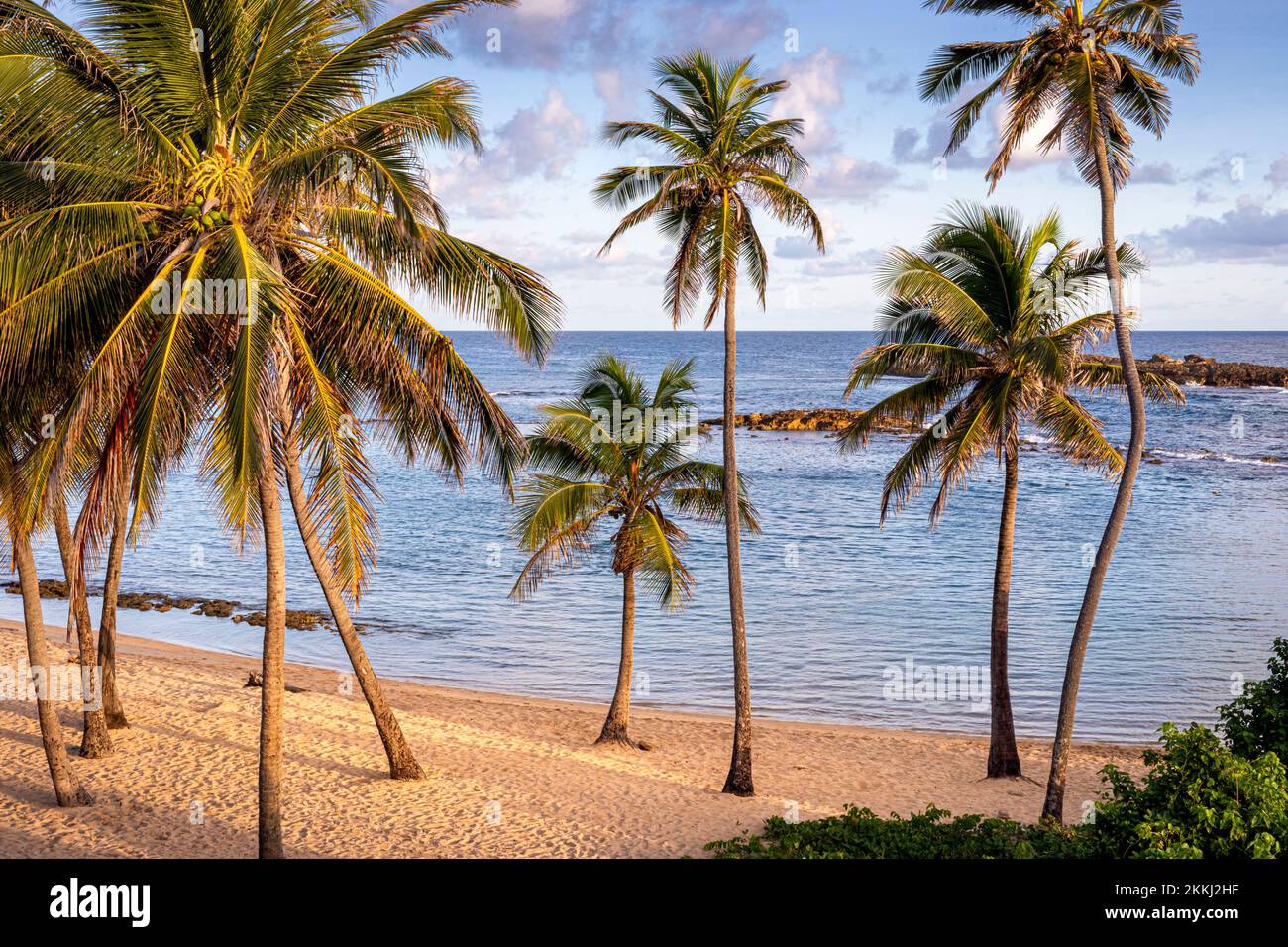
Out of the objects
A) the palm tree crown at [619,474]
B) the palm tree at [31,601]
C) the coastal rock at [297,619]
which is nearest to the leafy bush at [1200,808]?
the palm tree crown at [619,474]

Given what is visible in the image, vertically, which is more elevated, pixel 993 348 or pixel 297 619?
pixel 993 348

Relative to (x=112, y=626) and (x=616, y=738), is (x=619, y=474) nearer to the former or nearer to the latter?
(x=616, y=738)

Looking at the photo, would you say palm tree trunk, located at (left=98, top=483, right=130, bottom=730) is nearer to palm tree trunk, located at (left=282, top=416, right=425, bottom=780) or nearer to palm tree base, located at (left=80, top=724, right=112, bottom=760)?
palm tree base, located at (left=80, top=724, right=112, bottom=760)

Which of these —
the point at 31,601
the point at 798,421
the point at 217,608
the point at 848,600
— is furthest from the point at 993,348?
the point at 798,421

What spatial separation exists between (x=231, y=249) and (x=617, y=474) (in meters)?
10.4

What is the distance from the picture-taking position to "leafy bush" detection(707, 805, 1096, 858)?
1149cm

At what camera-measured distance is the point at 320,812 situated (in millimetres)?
14922

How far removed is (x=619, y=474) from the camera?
63.1ft

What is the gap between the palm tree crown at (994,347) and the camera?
16688 millimetres

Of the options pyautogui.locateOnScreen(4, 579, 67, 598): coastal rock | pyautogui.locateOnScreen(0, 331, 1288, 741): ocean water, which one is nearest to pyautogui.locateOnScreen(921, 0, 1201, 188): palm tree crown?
pyautogui.locateOnScreen(0, 331, 1288, 741): ocean water

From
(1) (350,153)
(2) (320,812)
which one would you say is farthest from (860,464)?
(1) (350,153)

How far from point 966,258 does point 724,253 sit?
4.54 metres
